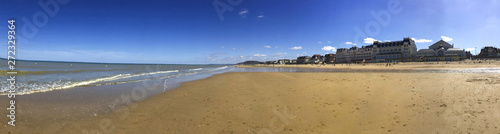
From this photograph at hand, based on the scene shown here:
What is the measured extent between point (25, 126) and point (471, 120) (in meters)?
12.1

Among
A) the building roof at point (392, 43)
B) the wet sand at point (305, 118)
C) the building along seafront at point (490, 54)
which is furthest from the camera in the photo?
the building roof at point (392, 43)

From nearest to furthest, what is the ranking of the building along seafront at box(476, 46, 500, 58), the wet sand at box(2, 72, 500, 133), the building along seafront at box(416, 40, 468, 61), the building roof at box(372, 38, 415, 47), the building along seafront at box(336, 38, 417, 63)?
1. the wet sand at box(2, 72, 500, 133)
2. the building along seafront at box(416, 40, 468, 61)
3. the building along seafront at box(476, 46, 500, 58)
4. the building along seafront at box(336, 38, 417, 63)
5. the building roof at box(372, 38, 415, 47)

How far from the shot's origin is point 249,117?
240 inches

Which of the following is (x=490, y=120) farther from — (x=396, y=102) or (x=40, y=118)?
(x=40, y=118)

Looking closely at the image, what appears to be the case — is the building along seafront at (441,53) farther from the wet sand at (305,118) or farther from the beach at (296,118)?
the beach at (296,118)

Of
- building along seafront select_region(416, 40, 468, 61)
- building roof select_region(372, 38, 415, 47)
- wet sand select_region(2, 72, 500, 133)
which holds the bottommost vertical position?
wet sand select_region(2, 72, 500, 133)

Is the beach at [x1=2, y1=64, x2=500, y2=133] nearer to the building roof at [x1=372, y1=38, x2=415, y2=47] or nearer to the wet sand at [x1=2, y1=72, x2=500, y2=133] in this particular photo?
the wet sand at [x1=2, y1=72, x2=500, y2=133]

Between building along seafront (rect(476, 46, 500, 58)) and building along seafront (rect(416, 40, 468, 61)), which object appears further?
building along seafront (rect(476, 46, 500, 58))

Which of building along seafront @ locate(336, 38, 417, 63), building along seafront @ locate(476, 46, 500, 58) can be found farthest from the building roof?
building along seafront @ locate(476, 46, 500, 58)

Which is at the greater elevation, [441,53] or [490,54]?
[441,53]

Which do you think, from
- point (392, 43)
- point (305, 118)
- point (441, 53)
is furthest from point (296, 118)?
point (392, 43)

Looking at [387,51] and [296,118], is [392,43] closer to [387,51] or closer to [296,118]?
[387,51]

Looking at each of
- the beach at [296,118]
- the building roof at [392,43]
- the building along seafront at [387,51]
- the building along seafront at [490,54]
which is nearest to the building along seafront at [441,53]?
the building along seafront at [387,51]

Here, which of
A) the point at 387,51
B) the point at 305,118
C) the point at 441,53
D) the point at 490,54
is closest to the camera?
the point at 305,118
